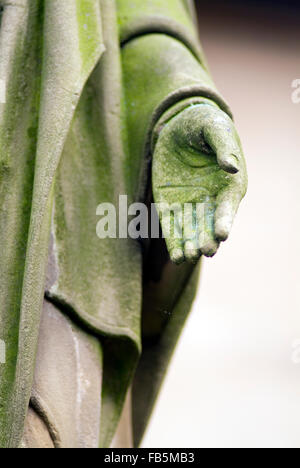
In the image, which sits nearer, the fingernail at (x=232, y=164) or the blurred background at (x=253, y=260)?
the fingernail at (x=232, y=164)

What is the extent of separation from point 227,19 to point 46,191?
5.76 feet

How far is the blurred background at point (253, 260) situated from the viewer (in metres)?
2.69

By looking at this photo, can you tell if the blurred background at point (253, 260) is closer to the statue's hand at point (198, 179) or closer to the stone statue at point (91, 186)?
the stone statue at point (91, 186)

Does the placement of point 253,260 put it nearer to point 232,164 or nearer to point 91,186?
point 91,186

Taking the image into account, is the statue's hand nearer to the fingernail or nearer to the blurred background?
the fingernail

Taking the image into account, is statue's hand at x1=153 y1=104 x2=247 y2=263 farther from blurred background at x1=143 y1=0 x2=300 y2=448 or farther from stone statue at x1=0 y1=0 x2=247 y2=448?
blurred background at x1=143 y1=0 x2=300 y2=448

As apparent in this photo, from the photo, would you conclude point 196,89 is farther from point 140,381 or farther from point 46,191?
point 140,381

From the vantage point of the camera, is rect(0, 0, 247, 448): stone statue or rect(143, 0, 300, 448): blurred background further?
rect(143, 0, 300, 448): blurred background

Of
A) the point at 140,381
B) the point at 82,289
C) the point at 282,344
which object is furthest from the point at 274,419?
the point at 82,289

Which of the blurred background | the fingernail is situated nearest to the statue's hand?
the fingernail

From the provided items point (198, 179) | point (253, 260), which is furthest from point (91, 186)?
point (253, 260)

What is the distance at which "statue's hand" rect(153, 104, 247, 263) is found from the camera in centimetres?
108

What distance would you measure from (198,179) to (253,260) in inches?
64.4

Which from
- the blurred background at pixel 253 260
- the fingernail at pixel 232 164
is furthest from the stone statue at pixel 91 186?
the blurred background at pixel 253 260
